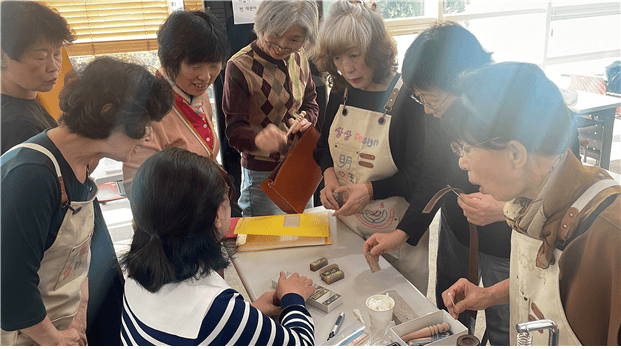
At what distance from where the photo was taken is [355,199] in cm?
163

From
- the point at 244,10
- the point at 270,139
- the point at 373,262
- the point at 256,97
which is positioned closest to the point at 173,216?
the point at 373,262

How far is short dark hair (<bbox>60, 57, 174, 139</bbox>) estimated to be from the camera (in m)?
1.19

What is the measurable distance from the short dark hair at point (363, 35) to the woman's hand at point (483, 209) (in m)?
0.57

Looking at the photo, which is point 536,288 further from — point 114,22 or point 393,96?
point 114,22

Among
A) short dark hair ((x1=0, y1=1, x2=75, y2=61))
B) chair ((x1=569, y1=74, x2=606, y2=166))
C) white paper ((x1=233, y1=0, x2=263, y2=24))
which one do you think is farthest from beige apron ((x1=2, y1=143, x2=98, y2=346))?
chair ((x1=569, y1=74, x2=606, y2=166))

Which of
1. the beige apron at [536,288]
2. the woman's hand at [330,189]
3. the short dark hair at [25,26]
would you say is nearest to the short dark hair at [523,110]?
the beige apron at [536,288]

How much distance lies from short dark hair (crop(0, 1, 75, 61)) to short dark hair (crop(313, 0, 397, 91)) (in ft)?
3.07

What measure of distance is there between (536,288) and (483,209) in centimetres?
44

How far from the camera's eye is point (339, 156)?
1.78 m

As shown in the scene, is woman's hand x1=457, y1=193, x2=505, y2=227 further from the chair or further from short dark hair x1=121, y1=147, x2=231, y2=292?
the chair

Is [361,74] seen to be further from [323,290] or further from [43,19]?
[43,19]

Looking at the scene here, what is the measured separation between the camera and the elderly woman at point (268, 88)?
1.98 meters

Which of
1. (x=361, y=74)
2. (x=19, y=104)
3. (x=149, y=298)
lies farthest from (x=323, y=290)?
(x=19, y=104)

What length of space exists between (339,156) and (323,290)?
0.60m
